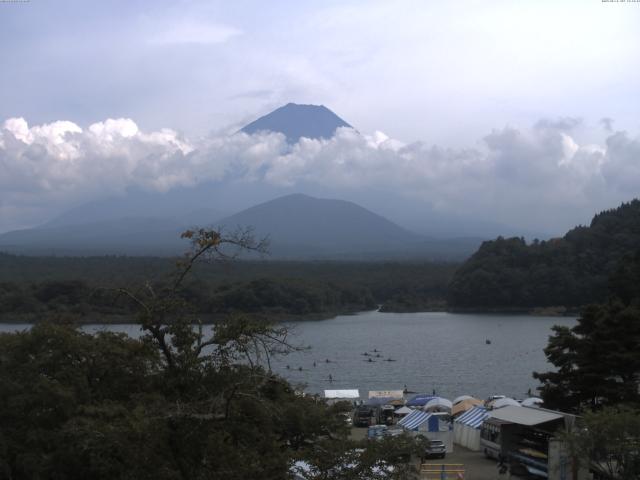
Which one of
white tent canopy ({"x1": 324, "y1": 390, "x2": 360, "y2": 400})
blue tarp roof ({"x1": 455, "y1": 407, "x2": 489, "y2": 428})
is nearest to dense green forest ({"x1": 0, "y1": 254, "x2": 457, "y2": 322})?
white tent canopy ({"x1": 324, "y1": 390, "x2": 360, "y2": 400})

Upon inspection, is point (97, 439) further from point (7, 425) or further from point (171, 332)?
point (7, 425)

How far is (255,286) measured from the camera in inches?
1652

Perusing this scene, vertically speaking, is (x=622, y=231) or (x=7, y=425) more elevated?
(x=622, y=231)

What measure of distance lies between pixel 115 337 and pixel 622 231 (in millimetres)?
45840

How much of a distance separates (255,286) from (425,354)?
1361 cm

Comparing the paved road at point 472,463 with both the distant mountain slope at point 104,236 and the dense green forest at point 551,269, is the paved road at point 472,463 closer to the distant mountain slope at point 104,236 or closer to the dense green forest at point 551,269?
the dense green forest at point 551,269

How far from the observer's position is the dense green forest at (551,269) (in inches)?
1828

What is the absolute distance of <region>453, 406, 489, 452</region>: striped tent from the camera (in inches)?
467

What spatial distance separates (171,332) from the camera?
4430mm

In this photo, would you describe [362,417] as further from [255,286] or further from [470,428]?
[255,286]

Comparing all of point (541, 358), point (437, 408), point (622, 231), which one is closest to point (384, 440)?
point (437, 408)

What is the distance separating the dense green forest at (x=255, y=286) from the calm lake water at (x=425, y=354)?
1.75 m

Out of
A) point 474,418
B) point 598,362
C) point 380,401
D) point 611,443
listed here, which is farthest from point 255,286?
point 611,443

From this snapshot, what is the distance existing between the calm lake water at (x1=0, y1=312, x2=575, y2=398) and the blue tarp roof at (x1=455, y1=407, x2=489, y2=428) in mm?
4757
